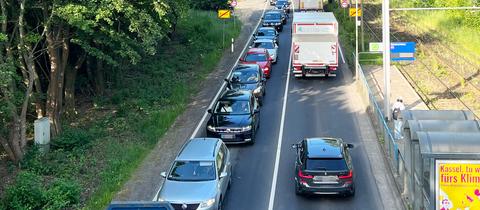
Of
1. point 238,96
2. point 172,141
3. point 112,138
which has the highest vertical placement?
point 238,96

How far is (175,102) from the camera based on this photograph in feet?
94.7

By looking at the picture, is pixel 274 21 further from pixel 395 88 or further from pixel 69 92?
pixel 69 92

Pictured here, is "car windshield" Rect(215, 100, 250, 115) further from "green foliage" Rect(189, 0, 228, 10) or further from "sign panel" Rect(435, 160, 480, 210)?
"green foliage" Rect(189, 0, 228, 10)

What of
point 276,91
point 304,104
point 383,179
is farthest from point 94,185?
point 276,91

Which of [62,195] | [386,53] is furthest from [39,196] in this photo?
[386,53]

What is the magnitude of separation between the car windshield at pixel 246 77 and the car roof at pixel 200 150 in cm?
1074

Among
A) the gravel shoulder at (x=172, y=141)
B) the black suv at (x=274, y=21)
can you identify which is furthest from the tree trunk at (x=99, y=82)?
the black suv at (x=274, y=21)

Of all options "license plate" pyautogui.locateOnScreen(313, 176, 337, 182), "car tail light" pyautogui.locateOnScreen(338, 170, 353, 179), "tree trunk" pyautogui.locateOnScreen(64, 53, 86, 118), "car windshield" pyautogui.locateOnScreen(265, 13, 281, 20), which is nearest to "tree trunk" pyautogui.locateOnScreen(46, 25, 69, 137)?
"tree trunk" pyautogui.locateOnScreen(64, 53, 86, 118)

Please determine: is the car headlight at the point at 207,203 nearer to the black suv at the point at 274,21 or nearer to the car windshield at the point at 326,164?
the car windshield at the point at 326,164

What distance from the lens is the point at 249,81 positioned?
28.8 metres

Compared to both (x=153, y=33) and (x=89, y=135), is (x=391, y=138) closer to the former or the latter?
(x=153, y=33)

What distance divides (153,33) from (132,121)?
5.42 metres

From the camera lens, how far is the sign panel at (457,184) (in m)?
13.0

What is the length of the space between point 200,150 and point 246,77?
12.1 metres
